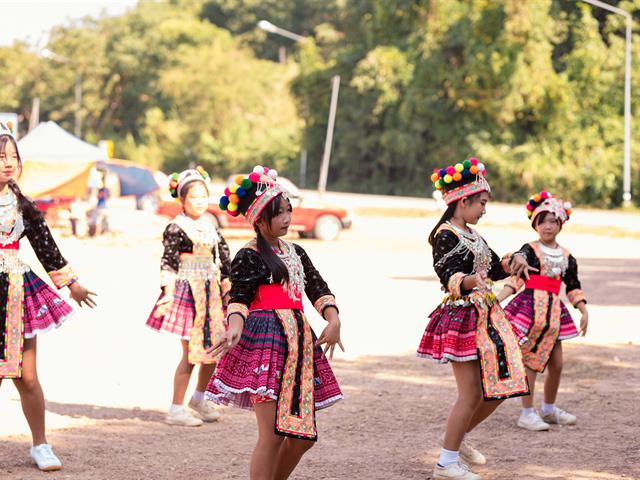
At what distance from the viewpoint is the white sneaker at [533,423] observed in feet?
23.3

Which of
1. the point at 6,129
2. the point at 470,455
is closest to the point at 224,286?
the point at 6,129

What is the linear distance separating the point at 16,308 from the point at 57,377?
A: 307 cm

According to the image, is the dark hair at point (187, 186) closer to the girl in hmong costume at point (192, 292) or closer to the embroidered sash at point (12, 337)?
the girl in hmong costume at point (192, 292)

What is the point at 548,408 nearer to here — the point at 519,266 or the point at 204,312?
the point at 519,266

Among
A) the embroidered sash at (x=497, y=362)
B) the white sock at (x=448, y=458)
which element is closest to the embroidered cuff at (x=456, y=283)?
the embroidered sash at (x=497, y=362)

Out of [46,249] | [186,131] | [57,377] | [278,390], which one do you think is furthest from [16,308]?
[186,131]

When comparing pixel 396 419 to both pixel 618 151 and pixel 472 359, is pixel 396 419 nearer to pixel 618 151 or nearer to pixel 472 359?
pixel 472 359

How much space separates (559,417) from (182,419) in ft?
8.42

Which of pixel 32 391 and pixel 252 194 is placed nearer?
pixel 252 194

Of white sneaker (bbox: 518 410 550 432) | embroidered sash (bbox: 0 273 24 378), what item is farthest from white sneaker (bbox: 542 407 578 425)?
embroidered sash (bbox: 0 273 24 378)

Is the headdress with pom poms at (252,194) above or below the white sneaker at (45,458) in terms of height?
above

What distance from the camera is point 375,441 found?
684cm

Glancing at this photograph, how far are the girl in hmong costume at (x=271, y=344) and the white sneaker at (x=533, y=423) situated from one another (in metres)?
2.52

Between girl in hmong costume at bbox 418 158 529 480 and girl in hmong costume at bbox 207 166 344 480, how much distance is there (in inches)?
43.8
